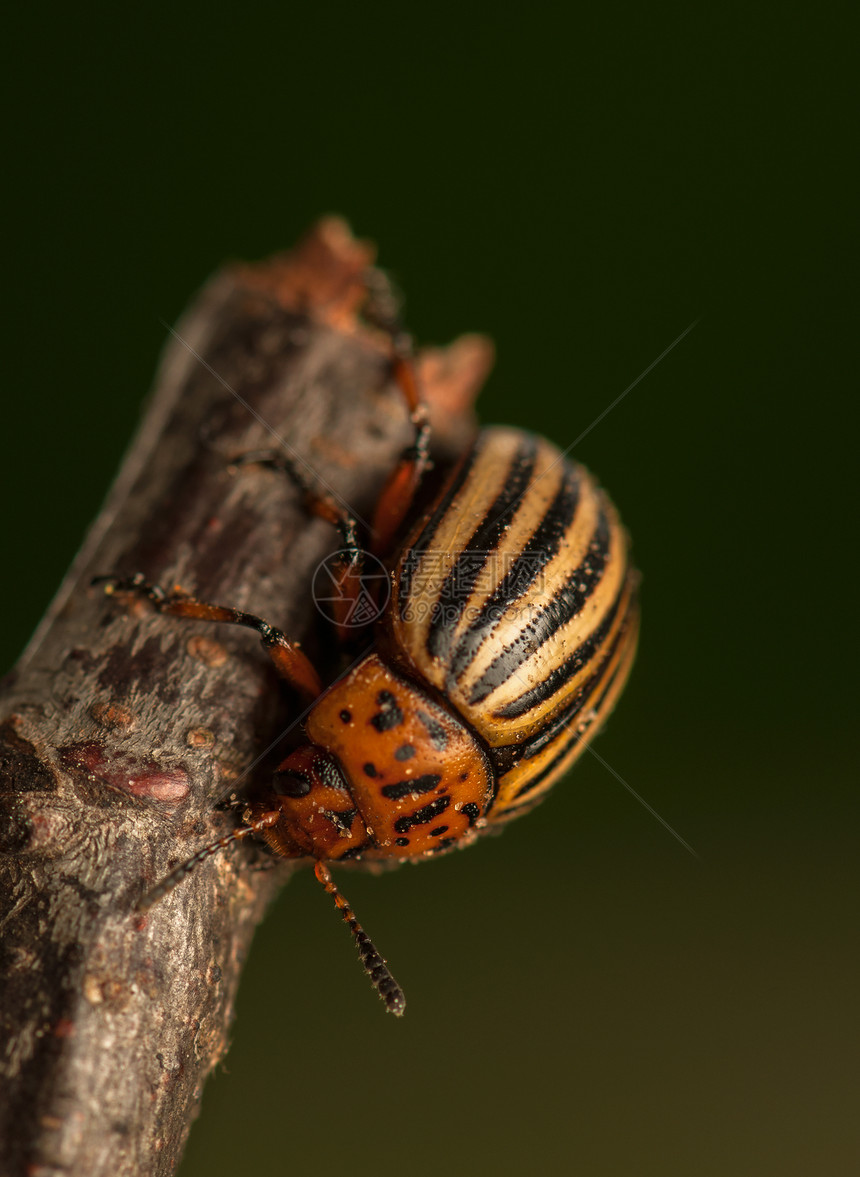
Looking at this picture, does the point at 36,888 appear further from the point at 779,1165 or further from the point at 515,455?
the point at 779,1165

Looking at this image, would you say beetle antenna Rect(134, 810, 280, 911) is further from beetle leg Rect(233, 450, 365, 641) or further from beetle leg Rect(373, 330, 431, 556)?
beetle leg Rect(373, 330, 431, 556)

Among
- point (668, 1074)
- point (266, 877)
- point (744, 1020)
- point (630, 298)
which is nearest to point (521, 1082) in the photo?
point (668, 1074)

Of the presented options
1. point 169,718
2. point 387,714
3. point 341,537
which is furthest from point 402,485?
point 169,718

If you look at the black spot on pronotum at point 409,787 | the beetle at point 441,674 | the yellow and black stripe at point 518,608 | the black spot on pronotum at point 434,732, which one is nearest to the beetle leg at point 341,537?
the beetle at point 441,674

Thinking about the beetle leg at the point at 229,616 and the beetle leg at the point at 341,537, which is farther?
the beetle leg at the point at 341,537

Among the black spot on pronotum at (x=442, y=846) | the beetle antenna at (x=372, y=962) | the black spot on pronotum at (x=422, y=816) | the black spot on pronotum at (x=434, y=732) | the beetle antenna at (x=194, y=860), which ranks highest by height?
the black spot on pronotum at (x=434, y=732)

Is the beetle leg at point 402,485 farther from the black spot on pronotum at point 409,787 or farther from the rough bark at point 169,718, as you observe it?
the black spot on pronotum at point 409,787
